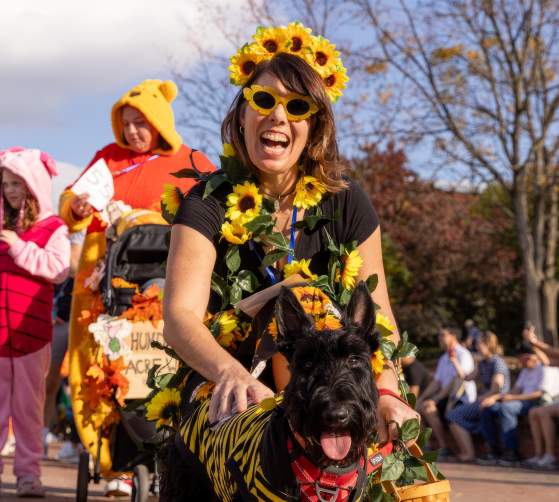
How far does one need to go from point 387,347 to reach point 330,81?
1.24 meters

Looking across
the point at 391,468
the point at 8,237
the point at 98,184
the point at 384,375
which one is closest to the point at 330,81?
the point at 384,375

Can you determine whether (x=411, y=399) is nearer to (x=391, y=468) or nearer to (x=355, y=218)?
(x=391, y=468)

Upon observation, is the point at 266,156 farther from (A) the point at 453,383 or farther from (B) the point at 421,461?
(A) the point at 453,383

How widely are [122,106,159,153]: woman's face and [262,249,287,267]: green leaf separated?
12.9 feet

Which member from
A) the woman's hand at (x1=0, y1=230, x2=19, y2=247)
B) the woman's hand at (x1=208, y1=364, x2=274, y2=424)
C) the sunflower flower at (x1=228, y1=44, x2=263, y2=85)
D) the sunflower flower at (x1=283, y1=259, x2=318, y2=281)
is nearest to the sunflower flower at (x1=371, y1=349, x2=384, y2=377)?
the woman's hand at (x1=208, y1=364, x2=274, y2=424)

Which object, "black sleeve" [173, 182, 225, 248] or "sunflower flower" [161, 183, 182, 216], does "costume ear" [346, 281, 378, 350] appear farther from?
"sunflower flower" [161, 183, 182, 216]

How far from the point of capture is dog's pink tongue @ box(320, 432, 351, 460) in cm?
276

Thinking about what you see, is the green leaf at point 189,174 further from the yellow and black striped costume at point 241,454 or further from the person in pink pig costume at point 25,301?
the person in pink pig costume at point 25,301

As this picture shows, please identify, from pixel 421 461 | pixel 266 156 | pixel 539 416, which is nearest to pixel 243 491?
pixel 421 461

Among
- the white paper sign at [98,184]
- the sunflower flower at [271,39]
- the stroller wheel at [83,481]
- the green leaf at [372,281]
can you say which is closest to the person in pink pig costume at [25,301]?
the stroller wheel at [83,481]

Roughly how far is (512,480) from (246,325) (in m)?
6.79

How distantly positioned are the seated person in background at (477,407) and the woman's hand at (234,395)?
947 cm

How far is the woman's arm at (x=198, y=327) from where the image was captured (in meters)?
3.21

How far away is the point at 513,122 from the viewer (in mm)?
18375
